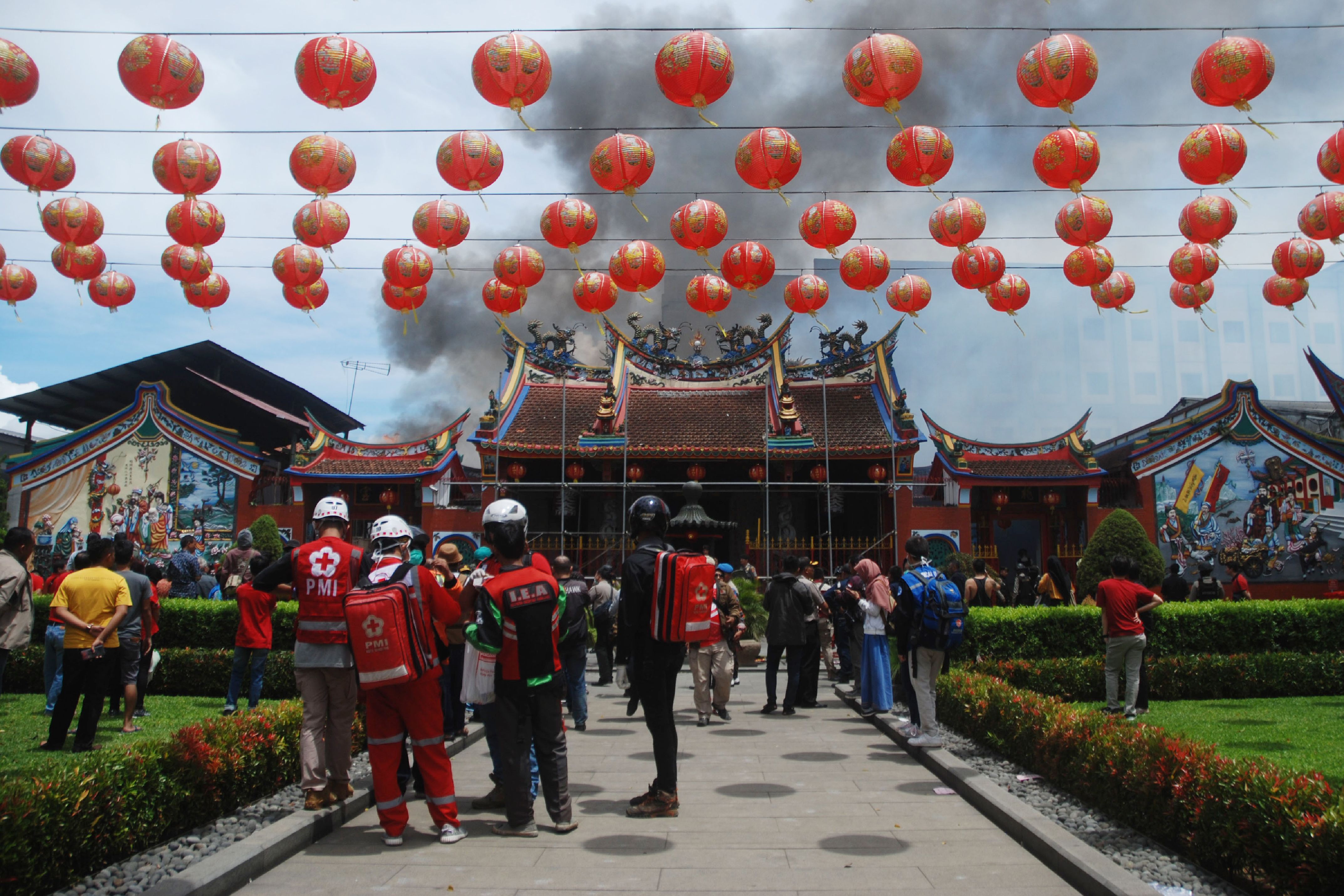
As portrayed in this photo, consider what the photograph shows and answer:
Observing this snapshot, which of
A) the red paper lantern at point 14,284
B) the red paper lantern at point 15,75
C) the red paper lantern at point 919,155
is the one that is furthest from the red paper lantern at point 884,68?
the red paper lantern at point 14,284

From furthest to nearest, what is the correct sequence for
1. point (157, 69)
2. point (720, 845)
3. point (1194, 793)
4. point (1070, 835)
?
point (157, 69) → point (720, 845) → point (1070, 835) → point (1194, 793)

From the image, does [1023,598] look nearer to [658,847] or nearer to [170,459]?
[658,847]

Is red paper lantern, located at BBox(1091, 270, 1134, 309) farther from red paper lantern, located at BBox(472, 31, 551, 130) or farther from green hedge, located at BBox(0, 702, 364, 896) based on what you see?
green hedge, located at BBox(0, 702, 364, 896)

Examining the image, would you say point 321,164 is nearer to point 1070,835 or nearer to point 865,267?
point 865,267

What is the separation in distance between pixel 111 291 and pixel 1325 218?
57.8 ft

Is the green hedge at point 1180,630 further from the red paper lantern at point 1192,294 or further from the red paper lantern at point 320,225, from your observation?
the red paper lantern at point 320,225

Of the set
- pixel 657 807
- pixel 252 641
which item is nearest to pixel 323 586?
pixel 657 807

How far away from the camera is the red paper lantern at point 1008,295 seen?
570 inches

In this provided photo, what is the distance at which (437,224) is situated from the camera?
12742mm

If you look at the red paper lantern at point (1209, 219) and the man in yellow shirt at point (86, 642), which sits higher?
the red paper lantern at point (1209, 219)

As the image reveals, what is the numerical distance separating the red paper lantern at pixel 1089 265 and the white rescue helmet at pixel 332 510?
439 inches

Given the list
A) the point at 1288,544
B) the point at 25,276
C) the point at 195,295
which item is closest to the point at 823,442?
the point at 1288,544

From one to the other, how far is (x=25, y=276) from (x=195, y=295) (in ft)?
8.89

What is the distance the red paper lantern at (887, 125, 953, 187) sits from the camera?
1079 cm
